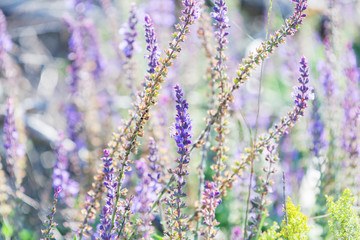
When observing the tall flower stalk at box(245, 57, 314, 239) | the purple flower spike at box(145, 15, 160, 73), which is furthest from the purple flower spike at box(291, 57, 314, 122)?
the purple flower spike at box(145, 15, 160, 73)

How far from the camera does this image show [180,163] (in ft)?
5.34

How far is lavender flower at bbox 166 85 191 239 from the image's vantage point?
1.54 m

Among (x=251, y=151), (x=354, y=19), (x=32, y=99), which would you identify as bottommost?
(x=251, y=151)

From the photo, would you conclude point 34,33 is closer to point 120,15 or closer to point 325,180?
point 120,15

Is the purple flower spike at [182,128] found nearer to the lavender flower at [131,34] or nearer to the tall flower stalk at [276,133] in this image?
the tall flower stalk at [276,133]

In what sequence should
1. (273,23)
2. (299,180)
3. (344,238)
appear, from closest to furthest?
(344,238)
(299,180)
(273,23)

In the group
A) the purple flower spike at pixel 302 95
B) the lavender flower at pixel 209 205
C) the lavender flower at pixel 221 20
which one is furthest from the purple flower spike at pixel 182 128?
the purple flower spike at pixel 302 95

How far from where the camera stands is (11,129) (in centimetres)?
228

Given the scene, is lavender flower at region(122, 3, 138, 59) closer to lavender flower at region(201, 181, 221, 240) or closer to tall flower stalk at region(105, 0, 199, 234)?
tall flower stalk at region(105, 0, 199, 234)

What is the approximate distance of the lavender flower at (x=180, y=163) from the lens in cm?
154

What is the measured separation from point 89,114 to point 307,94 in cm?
212

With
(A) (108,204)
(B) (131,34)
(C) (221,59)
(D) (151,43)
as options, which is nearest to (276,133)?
(C) (221,59)

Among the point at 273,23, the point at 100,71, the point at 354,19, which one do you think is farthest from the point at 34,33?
the point at 354,19

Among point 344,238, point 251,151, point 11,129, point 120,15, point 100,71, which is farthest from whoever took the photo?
point 120,15
